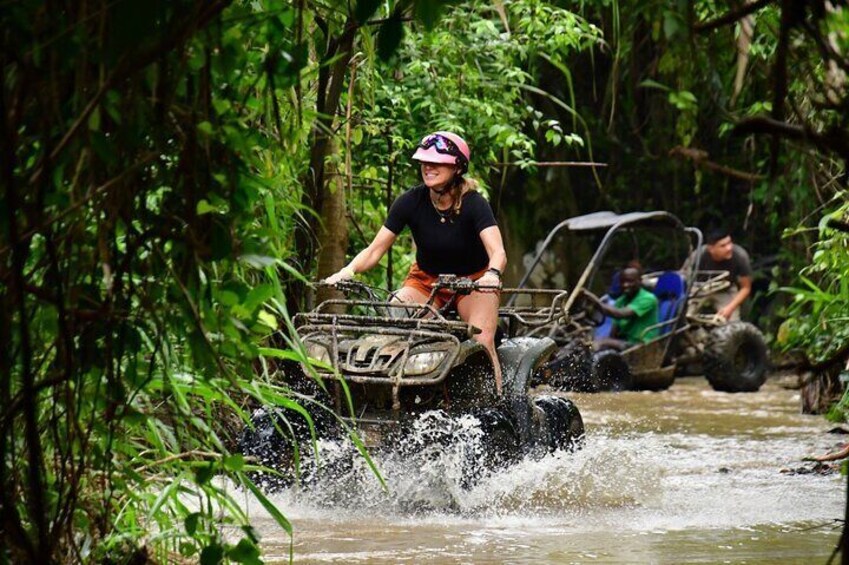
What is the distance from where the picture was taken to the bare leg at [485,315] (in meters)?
8.18

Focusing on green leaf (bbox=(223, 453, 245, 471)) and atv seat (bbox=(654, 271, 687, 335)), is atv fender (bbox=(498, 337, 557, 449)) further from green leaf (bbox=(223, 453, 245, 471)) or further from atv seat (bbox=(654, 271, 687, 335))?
atv seat (bbox=(654, 271, 687, 335))

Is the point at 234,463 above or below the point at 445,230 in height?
below

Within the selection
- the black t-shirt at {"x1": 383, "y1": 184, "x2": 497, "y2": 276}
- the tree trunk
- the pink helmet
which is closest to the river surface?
the black t-shirt at {"x1": 383, "y1": 184, "x2": 497, "y2": 276}

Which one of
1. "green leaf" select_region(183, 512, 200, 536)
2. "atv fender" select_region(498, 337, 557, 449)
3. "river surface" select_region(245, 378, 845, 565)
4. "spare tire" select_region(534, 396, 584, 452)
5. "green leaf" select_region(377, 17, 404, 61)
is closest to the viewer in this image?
"green leaf" select_region(377, 17, 404, 61)

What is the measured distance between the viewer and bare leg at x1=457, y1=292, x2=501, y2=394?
8.18 meters

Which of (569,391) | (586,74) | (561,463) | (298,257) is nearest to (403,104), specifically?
(298,257)

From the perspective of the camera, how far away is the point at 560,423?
8.78 meters

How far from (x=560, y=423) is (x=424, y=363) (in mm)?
1508

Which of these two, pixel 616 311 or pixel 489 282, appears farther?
pixel 616 311

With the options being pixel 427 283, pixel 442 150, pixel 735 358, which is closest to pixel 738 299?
pixel 735 358

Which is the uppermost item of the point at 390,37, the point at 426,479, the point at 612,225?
the point at 612,225

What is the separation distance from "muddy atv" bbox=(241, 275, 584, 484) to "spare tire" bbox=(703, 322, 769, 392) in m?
7.92

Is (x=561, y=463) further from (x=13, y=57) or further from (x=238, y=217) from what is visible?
(x=13, y=57)

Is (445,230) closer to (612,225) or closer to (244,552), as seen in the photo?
(244,552)
